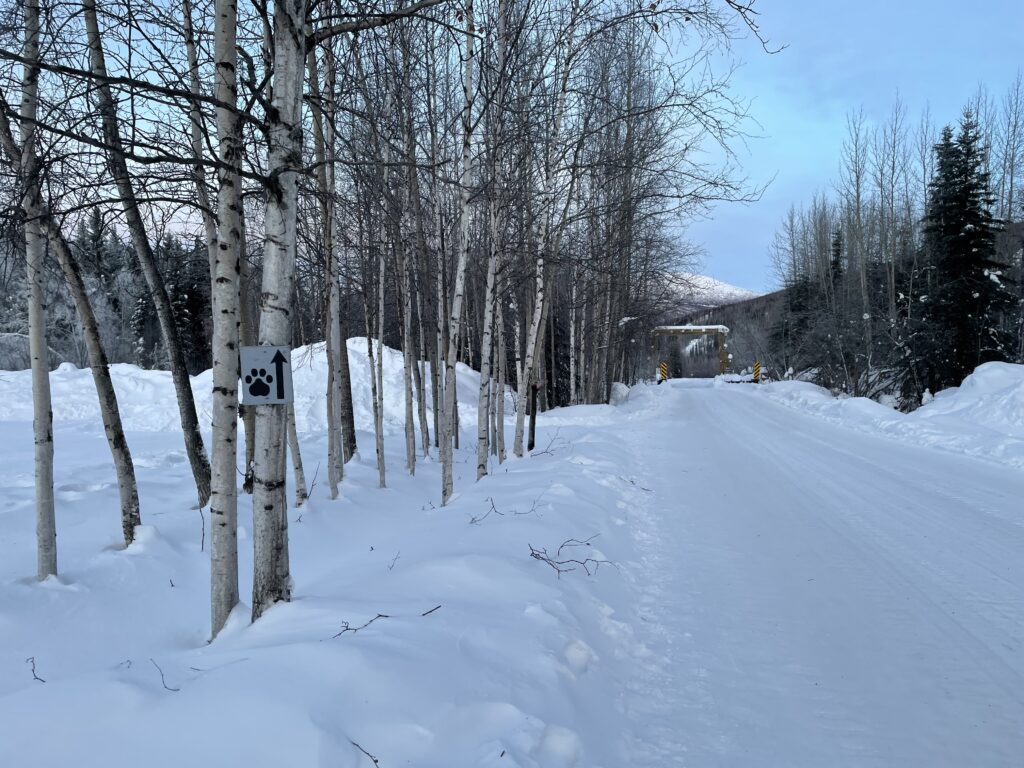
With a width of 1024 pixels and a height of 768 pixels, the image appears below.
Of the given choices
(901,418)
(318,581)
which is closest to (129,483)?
(318,581)

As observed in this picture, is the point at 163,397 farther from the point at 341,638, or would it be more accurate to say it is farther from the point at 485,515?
the point at 341,638

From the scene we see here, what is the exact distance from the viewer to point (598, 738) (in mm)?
2877

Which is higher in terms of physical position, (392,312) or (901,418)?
(392,312)

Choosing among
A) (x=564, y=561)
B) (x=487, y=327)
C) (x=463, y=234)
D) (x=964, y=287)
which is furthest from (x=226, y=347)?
(x=964, y=287)

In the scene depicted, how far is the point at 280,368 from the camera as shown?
3.67 metres

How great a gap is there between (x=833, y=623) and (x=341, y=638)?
3.31 meters

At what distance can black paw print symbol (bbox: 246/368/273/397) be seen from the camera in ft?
12.0

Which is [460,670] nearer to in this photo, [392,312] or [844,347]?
[392,312]

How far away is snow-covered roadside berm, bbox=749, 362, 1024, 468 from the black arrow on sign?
11.2 meters

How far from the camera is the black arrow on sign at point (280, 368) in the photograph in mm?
3658

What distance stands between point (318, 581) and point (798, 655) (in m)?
4.08

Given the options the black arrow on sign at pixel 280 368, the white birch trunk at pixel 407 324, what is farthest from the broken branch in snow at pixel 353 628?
the white birch trunk at pixel 407 324

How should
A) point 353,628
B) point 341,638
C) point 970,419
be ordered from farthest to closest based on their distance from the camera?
1. point 970,419
2. point 353,628
3. point 341,638

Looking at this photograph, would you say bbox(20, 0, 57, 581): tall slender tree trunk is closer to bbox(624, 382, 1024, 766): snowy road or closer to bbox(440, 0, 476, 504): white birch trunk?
bbox(440, 0, 476, 504): white birch trunk
